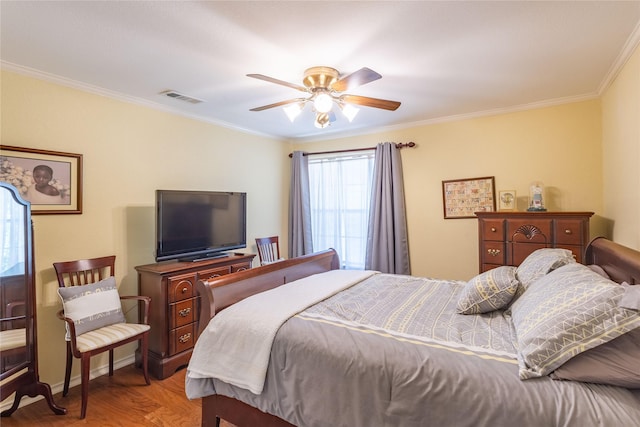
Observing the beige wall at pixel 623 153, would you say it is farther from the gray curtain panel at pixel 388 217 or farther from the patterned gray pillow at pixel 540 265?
the gray curtain panel at pixel 388 217

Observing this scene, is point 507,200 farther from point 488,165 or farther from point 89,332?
point 89,332

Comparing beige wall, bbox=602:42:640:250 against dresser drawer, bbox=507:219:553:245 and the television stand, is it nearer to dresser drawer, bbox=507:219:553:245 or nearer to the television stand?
dresser drawer, bbox=507:219:553:245

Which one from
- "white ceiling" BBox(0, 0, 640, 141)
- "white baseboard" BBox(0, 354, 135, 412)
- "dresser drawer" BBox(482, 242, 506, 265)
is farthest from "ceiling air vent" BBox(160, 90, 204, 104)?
"dresser drawer" BBox(482, 242, 506, 265)

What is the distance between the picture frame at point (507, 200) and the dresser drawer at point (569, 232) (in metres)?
0.56

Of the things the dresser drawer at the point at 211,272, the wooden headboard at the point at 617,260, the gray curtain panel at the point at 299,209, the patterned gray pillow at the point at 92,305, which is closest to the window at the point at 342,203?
the gray curtain panel at the point at 299,209

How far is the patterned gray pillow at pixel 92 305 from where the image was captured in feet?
7.89

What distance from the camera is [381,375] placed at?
A: 1408 mm

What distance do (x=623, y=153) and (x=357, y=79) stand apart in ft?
7.06

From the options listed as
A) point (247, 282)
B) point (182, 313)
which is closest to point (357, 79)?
point (247, 282)

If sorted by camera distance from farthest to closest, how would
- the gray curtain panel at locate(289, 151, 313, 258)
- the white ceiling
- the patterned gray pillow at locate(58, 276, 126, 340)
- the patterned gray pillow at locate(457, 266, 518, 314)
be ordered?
the gray curtain panel at locate(289, 151, 313, 258), the patterned gray pillow at locate(58, 276, 126, 340), the patterned gray pillow at locate(457, 266, 518, 314), the white ceiling

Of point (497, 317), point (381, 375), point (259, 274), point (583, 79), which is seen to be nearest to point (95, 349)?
point (259, 274)

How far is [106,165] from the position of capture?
9.52ft

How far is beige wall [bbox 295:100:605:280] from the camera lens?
3.19m

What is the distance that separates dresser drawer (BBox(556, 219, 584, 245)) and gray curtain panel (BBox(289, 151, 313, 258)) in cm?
295
